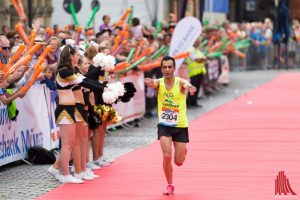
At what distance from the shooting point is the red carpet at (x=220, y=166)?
12273 millimetres

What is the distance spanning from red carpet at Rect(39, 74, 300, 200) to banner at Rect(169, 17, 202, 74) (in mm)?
1703

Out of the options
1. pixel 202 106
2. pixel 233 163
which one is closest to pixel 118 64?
pixel 233 163

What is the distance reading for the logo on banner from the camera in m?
12.0

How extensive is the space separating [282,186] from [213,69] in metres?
17.5

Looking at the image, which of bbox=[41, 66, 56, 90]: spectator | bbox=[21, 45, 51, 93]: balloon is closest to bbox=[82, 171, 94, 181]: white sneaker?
bbox=[21, 45, 51, 93]: balloon

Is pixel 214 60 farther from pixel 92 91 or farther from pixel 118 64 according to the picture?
pixel 92 91

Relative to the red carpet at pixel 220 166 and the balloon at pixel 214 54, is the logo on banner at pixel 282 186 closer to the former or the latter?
the red carpet at pixel 220 166

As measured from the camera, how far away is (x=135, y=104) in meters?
21.2

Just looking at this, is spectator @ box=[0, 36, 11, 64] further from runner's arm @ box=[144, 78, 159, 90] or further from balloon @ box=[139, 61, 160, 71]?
balloon @ box=[139, 61, 160, 71]

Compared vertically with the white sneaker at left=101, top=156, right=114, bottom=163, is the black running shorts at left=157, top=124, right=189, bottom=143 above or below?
above

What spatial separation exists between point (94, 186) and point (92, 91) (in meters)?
1.35

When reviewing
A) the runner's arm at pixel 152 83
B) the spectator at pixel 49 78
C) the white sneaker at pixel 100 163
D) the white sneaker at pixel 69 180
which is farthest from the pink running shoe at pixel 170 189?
the spectator at pixel 49 78

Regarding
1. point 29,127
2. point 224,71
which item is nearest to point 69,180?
point 29,127

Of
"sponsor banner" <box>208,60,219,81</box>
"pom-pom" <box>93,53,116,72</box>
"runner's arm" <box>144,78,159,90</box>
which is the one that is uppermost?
"pom-pom" <box>93,53,116,72</box>
